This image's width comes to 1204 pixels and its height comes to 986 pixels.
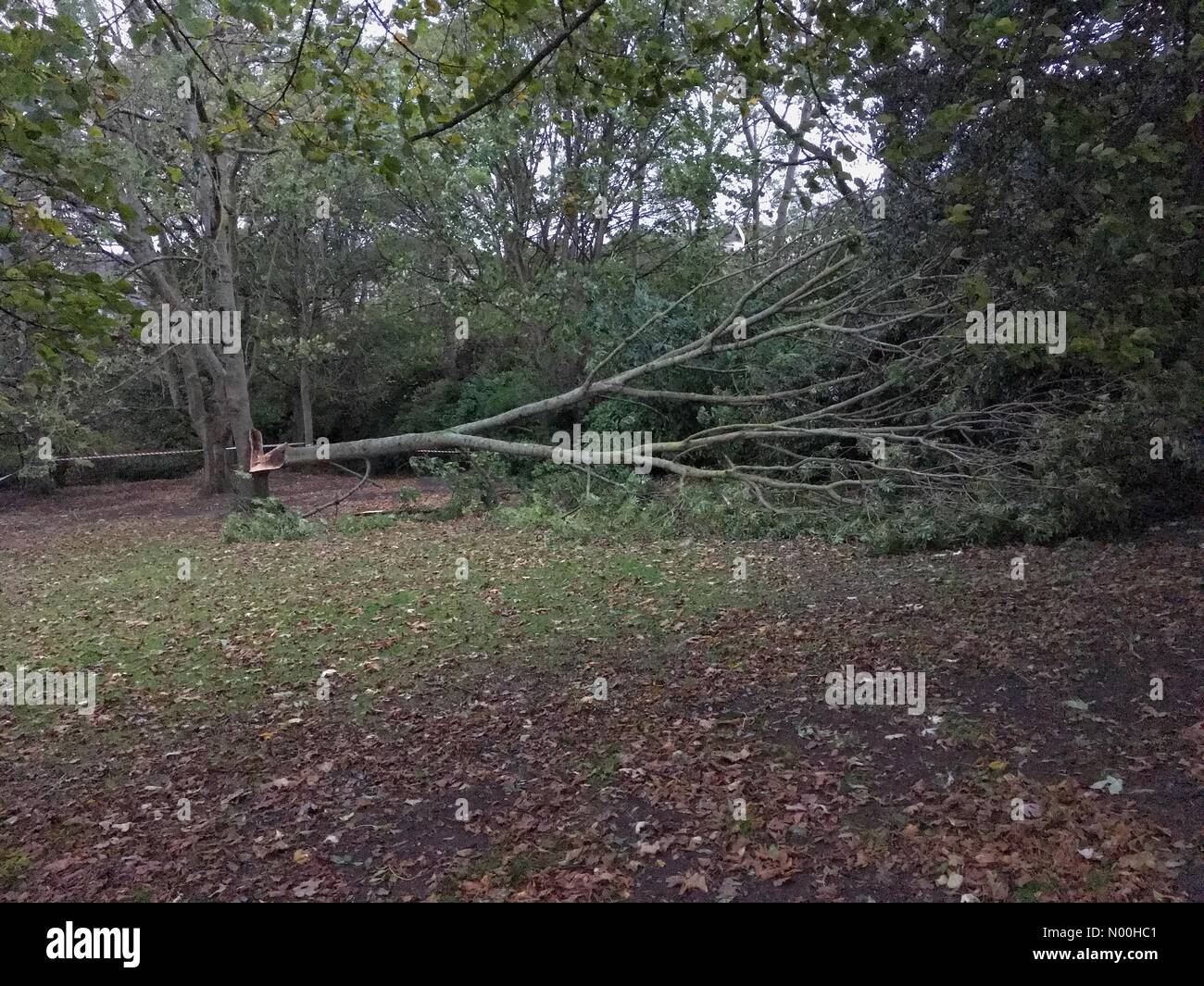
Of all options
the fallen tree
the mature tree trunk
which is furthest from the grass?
the mature tree trunk

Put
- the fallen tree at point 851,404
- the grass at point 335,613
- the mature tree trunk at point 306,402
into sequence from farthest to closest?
the mature tree trunk at point 306,402 < the fallen tree at point 851,404 < the grass at point 335,613

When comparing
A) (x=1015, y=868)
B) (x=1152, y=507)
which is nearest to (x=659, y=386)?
(x=1152, y=507)

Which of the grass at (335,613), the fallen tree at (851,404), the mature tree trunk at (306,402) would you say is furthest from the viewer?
the mature tree trunk at (306,402)

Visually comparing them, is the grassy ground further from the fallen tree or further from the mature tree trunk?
the mature tree trunk

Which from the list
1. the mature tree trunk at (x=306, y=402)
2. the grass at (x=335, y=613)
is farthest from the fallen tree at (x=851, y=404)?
the mature tree trunk at (x=306, y=402)

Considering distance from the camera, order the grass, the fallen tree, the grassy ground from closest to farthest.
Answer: the grassy ground
the grass
the fallen tree

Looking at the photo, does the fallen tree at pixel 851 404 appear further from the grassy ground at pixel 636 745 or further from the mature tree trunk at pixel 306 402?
the mature tree trunk at pixel 306 402

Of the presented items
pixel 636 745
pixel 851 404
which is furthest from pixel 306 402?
pixel 636 745

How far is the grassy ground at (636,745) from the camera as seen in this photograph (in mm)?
4016

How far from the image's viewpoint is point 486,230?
18422 mm

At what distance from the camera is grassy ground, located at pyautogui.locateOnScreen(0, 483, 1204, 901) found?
158 inches

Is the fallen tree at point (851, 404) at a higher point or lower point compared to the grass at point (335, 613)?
higher

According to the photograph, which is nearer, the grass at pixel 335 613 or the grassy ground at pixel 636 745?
the grassy ground at pixel 636 745
